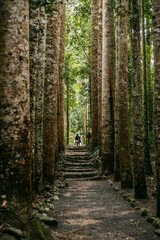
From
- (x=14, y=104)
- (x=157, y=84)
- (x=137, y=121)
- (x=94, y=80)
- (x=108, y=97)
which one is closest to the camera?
(x=14, y=104)

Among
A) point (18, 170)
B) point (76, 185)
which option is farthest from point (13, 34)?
point (76, 185)

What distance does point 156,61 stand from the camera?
505 centimetres

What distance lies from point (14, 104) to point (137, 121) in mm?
4208

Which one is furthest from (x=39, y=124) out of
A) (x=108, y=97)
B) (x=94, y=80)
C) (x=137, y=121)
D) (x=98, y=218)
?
(x=94, y=80)

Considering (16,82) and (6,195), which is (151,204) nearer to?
(6,195)

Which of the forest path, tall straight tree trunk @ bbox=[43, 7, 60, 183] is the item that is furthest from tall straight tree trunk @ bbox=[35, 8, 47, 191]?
tall straight tree trunk @ bbox=[43, 7, 60, 183]

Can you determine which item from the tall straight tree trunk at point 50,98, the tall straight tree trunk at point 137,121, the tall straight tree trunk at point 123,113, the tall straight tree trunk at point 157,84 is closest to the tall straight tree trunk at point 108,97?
the tall straight tree trunk at point 123,113

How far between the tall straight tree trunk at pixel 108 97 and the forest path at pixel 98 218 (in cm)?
299

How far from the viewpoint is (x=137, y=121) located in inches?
265

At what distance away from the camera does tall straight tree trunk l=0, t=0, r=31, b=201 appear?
136 inches

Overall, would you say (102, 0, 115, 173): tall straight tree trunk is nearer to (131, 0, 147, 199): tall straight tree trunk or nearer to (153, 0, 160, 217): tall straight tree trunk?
(131, 0, 147, 199): tall straight tree trunk

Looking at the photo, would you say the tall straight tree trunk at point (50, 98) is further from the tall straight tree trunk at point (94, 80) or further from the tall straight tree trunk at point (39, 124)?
the tall straight tree trunk at point (94, 80)

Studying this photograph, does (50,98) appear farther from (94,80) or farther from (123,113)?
(94,80)

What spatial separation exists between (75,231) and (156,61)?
4.00 m
